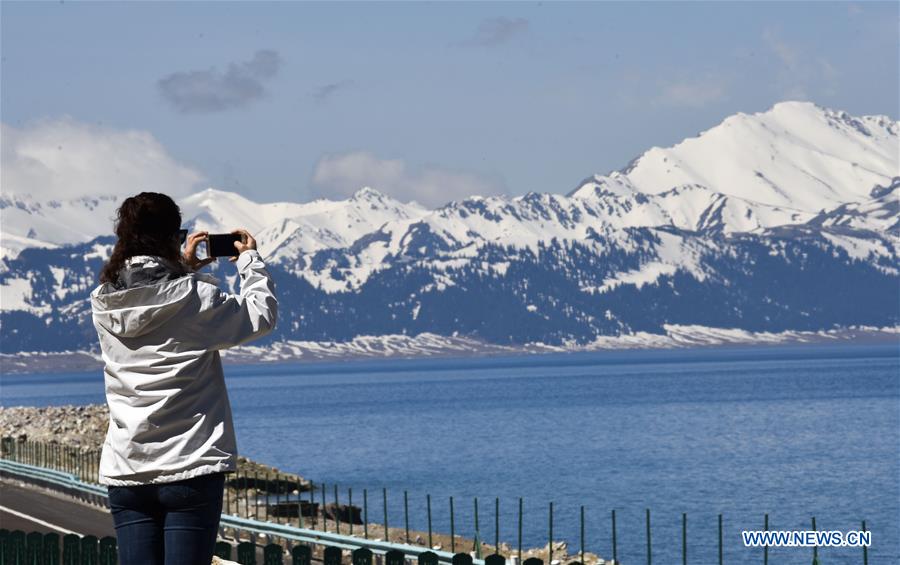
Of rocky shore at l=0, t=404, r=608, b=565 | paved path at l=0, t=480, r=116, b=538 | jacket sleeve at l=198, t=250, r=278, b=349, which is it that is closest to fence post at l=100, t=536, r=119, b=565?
jacket sleeve at l=198, t=250, r=278, b=349

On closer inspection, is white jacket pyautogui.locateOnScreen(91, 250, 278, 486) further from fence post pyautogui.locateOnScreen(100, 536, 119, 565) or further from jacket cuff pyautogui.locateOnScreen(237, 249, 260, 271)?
fence post pyautogui.locateOnScreen(100, 536, 119, 565)

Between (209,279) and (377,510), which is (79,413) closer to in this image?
(377,510)

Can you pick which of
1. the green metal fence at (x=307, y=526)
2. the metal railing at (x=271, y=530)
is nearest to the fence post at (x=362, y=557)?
the green metal fence at (x=307, y=526)

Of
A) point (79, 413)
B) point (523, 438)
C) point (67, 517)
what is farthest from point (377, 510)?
point (523, 438)

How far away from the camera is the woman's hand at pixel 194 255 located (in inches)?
238

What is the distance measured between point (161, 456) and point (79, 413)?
84.6 m

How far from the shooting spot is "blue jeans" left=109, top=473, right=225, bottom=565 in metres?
5.79

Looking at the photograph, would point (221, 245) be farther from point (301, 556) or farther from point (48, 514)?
point (48, 514)

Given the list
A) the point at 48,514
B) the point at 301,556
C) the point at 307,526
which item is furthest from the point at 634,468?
the point at 301,556

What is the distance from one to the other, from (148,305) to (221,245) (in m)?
0.45

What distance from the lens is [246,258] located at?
6078 millimetres

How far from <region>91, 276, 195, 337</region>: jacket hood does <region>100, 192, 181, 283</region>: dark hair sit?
13 cm

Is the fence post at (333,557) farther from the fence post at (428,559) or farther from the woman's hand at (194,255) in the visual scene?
the woman's hand at (194,255)

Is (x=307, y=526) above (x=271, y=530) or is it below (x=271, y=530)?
below
